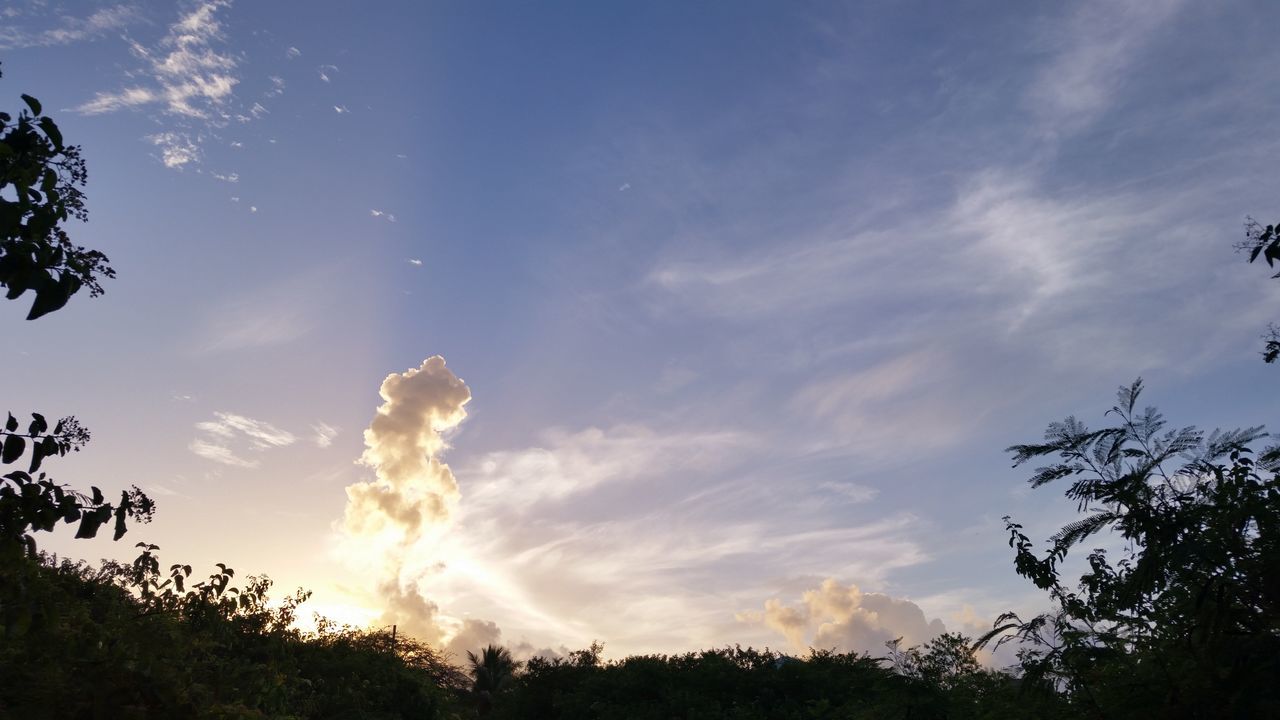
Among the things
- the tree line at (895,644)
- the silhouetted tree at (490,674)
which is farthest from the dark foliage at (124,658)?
the silhouetted tree at (490,674)

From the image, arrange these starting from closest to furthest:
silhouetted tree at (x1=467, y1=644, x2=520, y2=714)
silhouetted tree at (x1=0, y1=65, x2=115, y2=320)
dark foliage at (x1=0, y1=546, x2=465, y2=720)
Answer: silhouetted tree at (x1=0, y1=65, x2=115, y2=320)
dark foliage at (x1=0, y1=546, x2=465, y2=720)
silhouetted tree at (x1=467, y1=644, x2=520, y2=714)

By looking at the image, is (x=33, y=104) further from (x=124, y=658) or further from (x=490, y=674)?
(x=490, y=674)

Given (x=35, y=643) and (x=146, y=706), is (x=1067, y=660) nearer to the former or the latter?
(x=146, y=706)

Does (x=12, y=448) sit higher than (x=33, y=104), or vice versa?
(x=33, y=104)

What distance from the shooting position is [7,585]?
3717mm

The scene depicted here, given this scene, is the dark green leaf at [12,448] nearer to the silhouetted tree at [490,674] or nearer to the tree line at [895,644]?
the tree line at [895,644]

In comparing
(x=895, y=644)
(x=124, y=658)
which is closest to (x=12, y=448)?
(x=124, y=658)

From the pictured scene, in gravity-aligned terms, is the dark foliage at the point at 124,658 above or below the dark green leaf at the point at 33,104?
below

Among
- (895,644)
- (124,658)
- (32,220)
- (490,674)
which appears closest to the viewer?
(32,220)

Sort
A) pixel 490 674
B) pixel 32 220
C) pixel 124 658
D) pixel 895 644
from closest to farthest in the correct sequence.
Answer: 1. pixel 32 220
2. pixel 124 658
3. pixel 895 644
4. pixel 490 674

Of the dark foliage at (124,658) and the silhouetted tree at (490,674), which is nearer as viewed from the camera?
the dark foliage at (124,658)

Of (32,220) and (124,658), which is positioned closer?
(32,220)

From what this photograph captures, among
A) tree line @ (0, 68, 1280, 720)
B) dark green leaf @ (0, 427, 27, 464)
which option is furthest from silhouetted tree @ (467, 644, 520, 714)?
dark green leaf @ (0, 427, 27, 464)

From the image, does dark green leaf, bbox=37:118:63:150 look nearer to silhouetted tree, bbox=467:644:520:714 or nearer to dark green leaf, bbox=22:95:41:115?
dark green leaf, bbox=22:95:41:115
